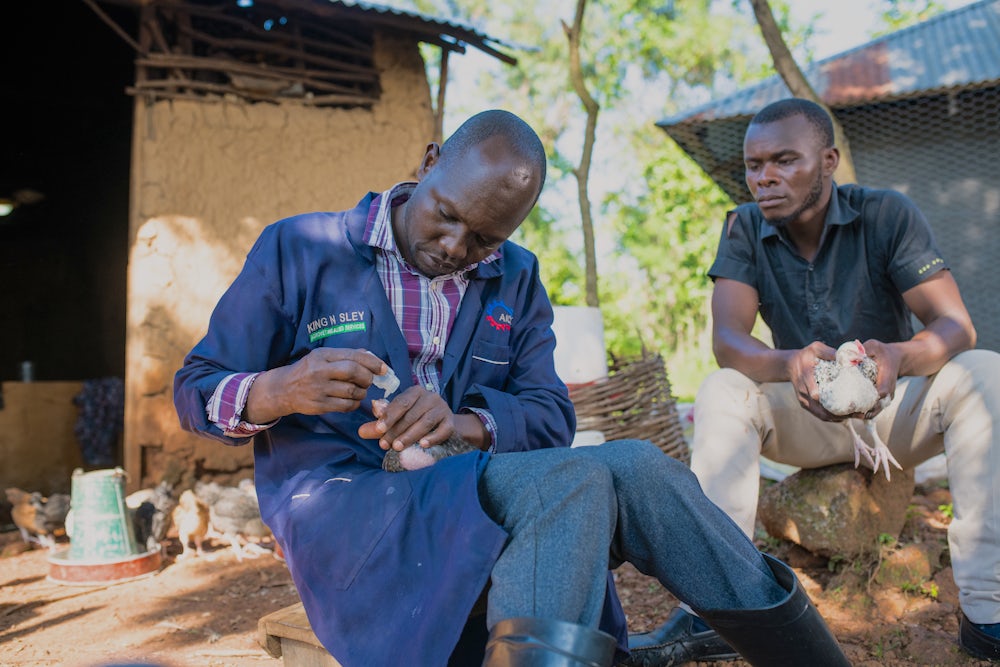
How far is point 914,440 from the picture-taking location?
2.65m

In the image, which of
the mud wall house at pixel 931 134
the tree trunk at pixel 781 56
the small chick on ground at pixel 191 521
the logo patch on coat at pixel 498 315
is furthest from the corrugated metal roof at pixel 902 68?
the logo patch on coat at pixel 498 315

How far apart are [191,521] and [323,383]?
3163mm

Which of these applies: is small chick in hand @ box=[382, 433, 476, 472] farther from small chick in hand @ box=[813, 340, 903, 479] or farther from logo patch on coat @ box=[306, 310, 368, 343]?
small chick in hand @ box=[813, 340, 903, 479]

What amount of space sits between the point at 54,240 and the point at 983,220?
9.57 m

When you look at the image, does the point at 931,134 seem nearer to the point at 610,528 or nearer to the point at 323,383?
the point at 610,528

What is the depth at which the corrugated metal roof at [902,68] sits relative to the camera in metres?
A: 6.74

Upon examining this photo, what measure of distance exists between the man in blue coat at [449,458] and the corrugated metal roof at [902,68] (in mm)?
5747

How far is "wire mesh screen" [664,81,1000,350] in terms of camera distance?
22.4 feet

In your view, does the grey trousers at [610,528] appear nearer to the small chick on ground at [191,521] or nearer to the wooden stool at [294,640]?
the wooden stool at [294,640]

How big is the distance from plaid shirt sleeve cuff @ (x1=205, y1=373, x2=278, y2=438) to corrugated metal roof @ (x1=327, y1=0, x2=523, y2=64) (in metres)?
4.05

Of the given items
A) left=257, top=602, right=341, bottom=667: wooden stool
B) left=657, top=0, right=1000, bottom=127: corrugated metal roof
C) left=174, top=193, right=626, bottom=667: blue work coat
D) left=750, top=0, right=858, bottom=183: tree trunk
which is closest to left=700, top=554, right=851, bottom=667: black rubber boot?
left=174, top=193, right=626, bottom=667: blue work coat

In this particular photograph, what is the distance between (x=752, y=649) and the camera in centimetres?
157

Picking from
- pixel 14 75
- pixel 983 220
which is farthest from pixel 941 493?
pixel 14 75

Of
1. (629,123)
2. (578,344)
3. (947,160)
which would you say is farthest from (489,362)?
(629,123)
